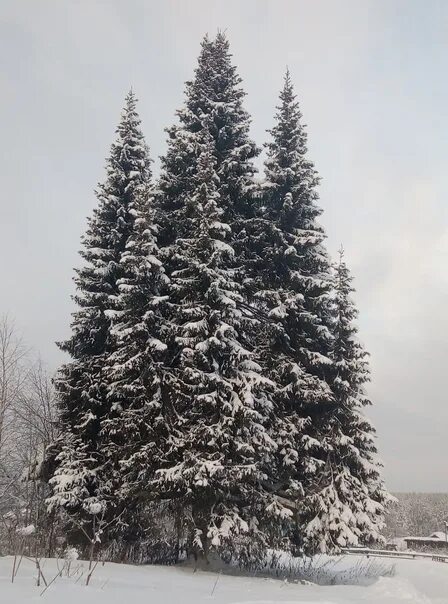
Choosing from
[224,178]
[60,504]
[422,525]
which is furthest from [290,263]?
[422,525]

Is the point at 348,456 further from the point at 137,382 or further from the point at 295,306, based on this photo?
the point at 137,382

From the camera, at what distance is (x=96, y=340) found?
53.6ft

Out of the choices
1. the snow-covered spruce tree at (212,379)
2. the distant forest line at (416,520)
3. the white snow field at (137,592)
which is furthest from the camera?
the distant forest line at (416,520)

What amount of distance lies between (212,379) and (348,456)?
212 inches

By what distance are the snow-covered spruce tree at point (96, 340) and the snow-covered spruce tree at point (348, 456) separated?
6.12 metres

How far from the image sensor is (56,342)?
16.7m

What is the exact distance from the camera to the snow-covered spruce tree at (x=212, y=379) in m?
12.1

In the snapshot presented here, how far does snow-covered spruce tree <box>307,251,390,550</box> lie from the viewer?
13398 mm

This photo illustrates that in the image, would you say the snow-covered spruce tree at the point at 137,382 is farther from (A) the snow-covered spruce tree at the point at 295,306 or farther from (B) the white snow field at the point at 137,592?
(A) the snow-covered spruce tree at the point at 295,306

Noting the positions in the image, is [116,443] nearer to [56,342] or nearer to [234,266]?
[56,342]

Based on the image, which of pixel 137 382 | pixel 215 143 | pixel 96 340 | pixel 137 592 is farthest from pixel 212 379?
pixel 215 143

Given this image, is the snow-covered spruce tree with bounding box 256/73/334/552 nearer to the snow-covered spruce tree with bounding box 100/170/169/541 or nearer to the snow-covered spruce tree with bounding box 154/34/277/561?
the snow-covered spruce tree with bounding box 154/34/277/561

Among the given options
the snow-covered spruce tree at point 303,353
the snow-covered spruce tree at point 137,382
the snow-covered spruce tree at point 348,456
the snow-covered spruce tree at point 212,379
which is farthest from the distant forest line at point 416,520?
the snow-covered spruce tree at point 137,382

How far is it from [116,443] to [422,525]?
138 m
